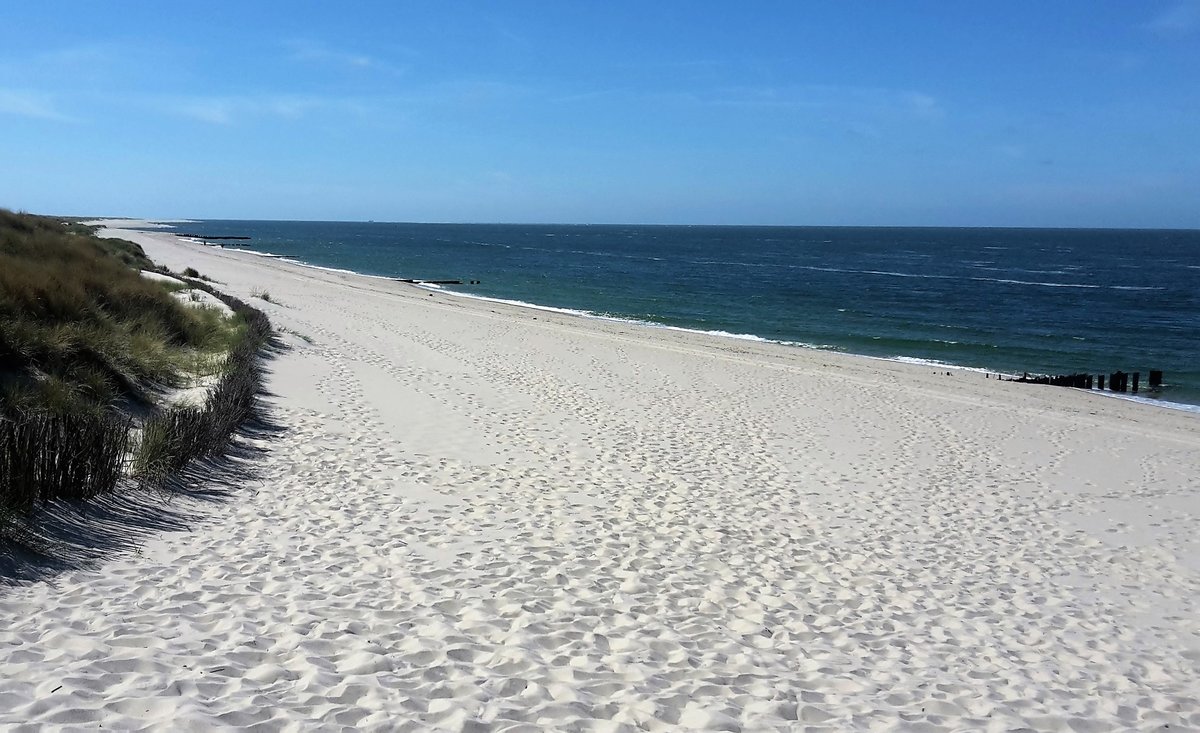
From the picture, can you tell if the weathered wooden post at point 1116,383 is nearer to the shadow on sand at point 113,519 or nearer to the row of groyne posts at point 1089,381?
the row of groyne posts at point 1089,381

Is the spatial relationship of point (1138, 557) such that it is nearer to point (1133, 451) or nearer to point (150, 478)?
point (1133, 451)

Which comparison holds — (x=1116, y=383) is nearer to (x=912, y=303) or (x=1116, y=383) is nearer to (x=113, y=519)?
(x=912, y=303)

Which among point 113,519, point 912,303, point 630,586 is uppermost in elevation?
point 113,519

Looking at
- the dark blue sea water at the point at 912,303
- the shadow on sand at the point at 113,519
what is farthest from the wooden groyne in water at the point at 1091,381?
the shadow on sand at the point at 113,519

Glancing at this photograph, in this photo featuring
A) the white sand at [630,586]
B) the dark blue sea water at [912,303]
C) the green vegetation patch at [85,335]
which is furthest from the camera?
the dark blue sea water at [912,303]

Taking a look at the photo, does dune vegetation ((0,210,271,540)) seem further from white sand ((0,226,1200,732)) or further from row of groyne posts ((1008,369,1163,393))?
row of groyne posts ((1008,369,1163,393))

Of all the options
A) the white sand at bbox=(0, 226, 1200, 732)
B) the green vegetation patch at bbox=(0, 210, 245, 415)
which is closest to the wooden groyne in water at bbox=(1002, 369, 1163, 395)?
the white sand at bbox=(0, 226, 1200, 732)

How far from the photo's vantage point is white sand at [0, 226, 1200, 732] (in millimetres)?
4480

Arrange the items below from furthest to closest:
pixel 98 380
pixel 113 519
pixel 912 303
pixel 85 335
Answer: pixel 912 303 < pixel 85 335 < pixel 98 380 < pixel 113 519

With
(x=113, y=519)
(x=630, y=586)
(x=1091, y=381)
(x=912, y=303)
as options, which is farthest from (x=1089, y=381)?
(x=113, y=519)

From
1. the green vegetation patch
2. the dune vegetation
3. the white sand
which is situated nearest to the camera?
the white sand

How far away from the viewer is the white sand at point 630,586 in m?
4.48

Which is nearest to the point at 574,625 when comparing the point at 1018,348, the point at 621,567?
the point at 621,567

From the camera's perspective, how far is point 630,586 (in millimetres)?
6484
